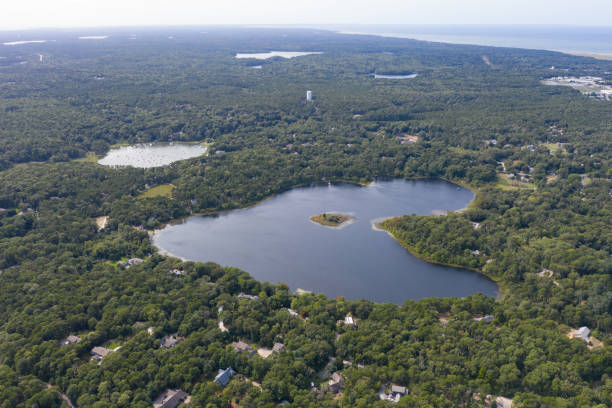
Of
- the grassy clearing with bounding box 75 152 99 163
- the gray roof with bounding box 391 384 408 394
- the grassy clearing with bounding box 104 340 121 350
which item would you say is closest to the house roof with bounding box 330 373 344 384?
the gray roof with bounding box 391 384 408 394

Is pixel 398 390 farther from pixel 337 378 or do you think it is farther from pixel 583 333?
pixel 583 333

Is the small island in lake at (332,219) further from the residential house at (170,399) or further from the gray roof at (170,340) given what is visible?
the residential house at (170,399)

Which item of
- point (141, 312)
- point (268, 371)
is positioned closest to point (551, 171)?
point (268, 371)

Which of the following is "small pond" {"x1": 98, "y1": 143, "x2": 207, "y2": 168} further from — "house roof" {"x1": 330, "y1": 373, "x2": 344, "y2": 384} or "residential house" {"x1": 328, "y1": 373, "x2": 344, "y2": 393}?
"residential house" {"x1": 328, "y1": 373, "x2": 344, "y2": 393}

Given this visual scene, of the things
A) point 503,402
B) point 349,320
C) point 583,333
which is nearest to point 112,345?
point 349,320

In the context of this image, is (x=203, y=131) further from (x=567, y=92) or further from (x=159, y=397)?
(x=567, y=92)
